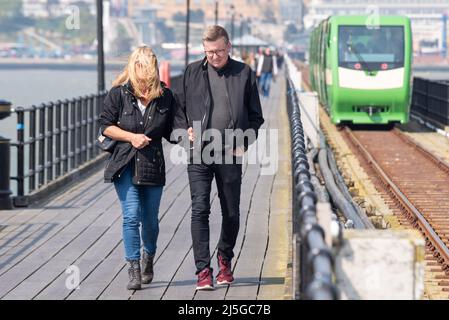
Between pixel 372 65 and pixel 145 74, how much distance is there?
22494 millimetres

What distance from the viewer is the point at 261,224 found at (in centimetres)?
1269

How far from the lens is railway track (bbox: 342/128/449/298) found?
12930mm

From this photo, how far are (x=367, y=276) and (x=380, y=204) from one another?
11218 mm

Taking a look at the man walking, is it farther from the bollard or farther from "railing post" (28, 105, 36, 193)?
the bollard

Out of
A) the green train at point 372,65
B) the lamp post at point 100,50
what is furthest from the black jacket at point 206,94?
the green train at point 372,65

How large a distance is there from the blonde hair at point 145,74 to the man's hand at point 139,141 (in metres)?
0.26

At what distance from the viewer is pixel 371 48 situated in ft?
101

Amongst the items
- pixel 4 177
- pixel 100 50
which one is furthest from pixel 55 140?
pixel 100 50

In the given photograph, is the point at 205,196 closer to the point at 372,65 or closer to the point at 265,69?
the point at 372,65

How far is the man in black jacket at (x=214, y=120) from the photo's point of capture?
28.4 ft

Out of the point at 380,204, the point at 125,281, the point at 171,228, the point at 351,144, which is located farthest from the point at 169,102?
the point at 351,144
